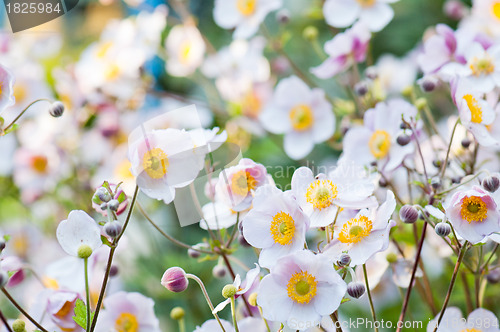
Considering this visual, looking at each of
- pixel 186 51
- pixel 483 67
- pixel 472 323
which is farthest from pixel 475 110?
pixel 186 51

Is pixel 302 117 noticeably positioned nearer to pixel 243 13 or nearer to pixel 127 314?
pixel 243 13

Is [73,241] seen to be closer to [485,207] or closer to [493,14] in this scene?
[485,207]

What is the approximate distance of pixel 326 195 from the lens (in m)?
0.53

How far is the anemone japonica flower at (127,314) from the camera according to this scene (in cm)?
61

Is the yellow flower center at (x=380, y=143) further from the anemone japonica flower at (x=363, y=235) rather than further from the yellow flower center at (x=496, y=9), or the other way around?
the yellow flower center at (x=496, y=9)

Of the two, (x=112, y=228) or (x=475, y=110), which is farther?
(x=475, y=110)

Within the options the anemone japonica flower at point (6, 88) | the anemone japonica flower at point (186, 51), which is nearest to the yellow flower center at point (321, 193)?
the anemone japonica flower at point (6, 88)

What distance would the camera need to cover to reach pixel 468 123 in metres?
0.58

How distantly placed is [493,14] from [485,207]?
0.55 m

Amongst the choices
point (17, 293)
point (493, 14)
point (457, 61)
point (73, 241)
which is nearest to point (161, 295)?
point (17, 293)

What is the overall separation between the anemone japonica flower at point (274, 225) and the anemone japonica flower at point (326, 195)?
14 mm

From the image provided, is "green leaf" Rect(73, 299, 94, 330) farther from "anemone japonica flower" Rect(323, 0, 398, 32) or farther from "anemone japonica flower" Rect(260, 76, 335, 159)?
"anemone japonica flower" Rect(323, 0, 398, 32)

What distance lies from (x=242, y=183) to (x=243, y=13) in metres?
0.51

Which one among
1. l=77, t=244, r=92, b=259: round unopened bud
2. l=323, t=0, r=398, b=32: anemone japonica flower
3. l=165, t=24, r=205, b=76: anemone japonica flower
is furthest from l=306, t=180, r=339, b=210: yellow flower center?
l=165, t=24, r=205, b=76: anemone japonica flower
